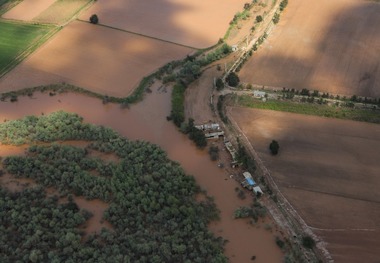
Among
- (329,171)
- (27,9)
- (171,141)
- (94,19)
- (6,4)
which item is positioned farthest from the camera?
(6,4)

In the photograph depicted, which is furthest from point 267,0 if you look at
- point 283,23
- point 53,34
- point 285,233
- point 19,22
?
point 285,233

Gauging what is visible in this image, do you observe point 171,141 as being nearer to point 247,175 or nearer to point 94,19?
point 247,175

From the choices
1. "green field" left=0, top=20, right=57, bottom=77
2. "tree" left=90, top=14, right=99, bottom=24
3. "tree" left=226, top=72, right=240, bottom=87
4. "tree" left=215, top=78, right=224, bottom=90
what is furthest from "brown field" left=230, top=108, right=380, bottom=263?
"green field" left=0, top=20, right=57, bottom=77

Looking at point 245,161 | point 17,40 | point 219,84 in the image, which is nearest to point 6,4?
point 17,40

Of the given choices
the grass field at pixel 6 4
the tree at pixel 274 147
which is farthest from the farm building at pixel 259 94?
the grass field at pixel 6 4

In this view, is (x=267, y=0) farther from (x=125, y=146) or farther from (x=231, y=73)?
(x=125, y=146)

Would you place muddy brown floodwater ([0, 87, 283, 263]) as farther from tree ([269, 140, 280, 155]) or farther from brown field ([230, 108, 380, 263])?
tree ([269, 140, 280, 155])
